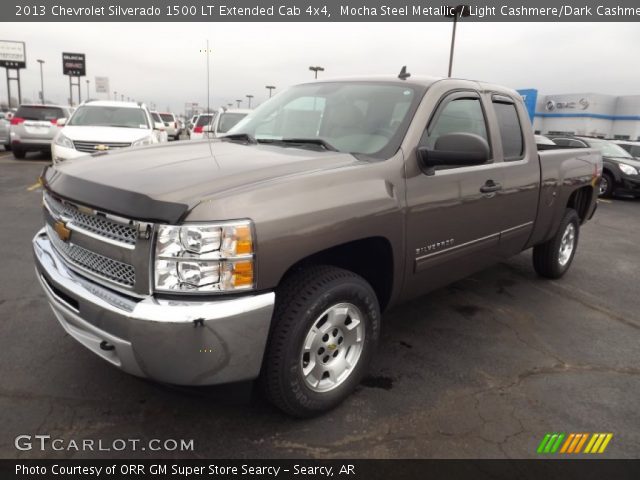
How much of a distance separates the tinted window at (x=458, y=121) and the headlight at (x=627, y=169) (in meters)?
11.0

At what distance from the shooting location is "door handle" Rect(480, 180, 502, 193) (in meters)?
3.41

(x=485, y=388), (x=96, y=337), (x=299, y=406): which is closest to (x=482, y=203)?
(x=485, y=388)

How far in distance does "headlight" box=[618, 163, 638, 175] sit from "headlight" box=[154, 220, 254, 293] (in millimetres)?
13311

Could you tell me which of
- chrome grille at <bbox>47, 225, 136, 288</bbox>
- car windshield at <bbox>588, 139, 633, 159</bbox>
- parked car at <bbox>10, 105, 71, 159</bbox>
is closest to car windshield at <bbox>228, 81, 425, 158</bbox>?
chrome grille at <bbox>47, 225, 136, 288</bbox>

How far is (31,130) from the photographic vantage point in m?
13.7

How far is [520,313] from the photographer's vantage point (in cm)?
423

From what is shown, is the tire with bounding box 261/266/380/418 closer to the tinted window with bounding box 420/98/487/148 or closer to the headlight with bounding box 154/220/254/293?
the headlight with bounding box 154/220/254/293

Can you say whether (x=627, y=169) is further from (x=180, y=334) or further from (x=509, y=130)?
(x=180, y=334)

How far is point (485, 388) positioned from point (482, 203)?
1.26 metres

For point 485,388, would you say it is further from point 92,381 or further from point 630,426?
point 92,381

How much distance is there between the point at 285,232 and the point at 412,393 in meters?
1.38

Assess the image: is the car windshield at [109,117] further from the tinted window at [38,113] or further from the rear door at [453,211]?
the rear door at [453,211]

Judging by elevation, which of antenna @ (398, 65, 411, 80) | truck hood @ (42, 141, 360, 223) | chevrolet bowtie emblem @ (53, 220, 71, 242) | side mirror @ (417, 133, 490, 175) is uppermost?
antenna @ (398, 65, 411, 80)

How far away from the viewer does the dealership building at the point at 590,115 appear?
54.5m
